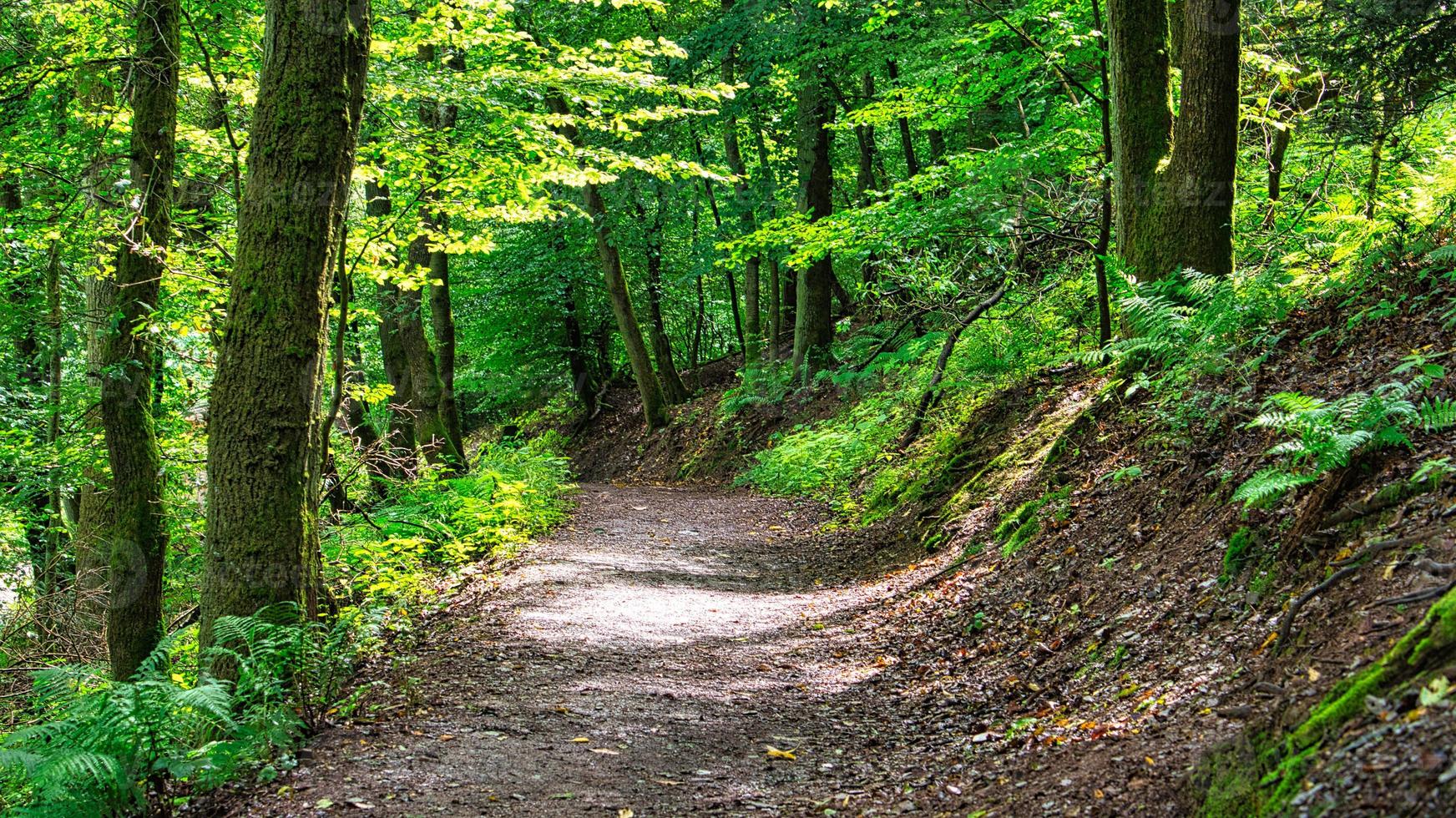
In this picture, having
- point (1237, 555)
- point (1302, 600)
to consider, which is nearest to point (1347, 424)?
point (1237, 555)

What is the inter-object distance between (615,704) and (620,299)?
14806 millimetres

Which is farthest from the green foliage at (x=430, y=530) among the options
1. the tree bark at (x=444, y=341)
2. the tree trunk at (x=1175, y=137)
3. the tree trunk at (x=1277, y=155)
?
the tree trunk at (x=1277, y=155)

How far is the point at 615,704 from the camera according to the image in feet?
18.0

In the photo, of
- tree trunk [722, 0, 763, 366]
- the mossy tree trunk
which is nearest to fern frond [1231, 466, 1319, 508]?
the mossy tree trunk

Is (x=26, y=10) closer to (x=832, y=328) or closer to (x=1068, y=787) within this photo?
(x=1068, y=787)

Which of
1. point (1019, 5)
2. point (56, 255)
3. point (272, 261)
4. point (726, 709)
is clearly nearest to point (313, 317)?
point (272, 261)

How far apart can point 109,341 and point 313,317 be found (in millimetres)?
2561

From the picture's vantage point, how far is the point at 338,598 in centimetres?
711

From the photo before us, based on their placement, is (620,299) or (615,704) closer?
(615,704)

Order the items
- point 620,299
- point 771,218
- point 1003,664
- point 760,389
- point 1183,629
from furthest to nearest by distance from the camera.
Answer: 1. point 620,299
2. point 760,389
3. point 771,218
4. point 1003,664
5. point 1183,629

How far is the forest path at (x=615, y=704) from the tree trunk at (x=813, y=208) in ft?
28.4

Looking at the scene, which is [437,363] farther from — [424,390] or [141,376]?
[141,376]

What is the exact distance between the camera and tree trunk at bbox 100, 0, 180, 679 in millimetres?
7113

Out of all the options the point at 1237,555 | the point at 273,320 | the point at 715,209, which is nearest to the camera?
the point at 1237,555
